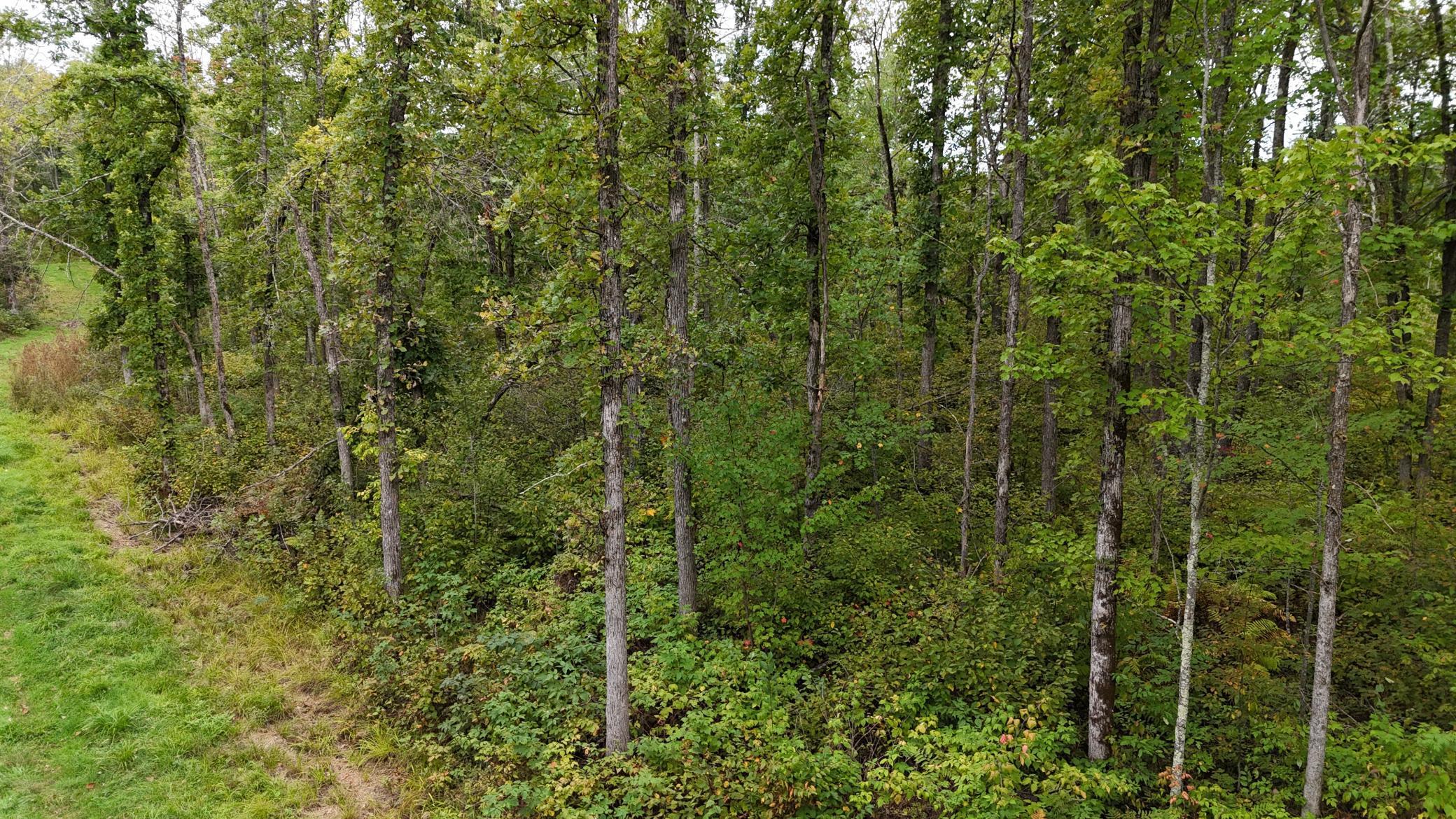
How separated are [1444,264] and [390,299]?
728 inches

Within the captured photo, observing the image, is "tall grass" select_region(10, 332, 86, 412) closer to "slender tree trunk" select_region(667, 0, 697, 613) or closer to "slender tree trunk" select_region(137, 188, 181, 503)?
"slender tree trunk" select_region(137, 188, 181, 503)

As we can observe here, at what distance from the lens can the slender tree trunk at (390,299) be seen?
409 inches

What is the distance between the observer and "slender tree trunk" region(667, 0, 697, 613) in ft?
29.4

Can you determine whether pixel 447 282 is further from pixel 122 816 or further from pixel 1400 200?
pixel 1400 200

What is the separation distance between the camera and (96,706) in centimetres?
861

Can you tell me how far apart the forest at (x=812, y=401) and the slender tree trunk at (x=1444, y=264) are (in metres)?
0.10

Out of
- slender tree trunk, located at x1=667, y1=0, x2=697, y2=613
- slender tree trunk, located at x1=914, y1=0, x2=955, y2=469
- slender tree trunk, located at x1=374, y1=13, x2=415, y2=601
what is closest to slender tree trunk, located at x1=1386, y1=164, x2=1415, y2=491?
slender tree trunk, located at x1=914, y1=0, x2=955, y2=469

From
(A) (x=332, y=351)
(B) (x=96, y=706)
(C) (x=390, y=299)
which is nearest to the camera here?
(B) (x=96, y=706)

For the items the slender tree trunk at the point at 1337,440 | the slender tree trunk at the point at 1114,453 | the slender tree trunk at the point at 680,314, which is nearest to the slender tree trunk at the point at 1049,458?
the slender tree trunk at the point at 1114,453

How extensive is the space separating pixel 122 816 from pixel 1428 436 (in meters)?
19.7

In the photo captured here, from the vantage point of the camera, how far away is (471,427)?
15922 millimetres

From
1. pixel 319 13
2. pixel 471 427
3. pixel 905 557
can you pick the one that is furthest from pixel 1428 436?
pixel 319 13

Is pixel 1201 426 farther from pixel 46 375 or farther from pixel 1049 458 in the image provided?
pixel 46 375

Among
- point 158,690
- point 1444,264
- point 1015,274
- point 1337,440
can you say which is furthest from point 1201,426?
point 158,690
